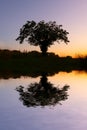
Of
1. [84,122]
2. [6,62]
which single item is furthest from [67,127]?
[6,62]

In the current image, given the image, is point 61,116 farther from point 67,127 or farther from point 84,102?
point 84,102

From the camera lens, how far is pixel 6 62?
4150 cm

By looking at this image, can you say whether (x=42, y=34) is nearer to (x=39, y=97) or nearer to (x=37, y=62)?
(x=37, y=62)

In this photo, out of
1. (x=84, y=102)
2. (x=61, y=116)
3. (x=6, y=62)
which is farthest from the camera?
(x=6, y=62)

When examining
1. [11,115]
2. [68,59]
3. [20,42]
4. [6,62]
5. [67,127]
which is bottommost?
[67,127]

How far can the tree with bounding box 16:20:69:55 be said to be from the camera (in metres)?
51.8

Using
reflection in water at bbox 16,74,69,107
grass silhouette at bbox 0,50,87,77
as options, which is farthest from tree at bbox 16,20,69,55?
reflection in water at bbox 16,74,69,107

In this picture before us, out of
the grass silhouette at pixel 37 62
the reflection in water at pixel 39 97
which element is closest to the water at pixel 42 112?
the reflection in water at pixel 39 97

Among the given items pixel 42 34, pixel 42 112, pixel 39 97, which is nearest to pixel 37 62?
pixel 42 34

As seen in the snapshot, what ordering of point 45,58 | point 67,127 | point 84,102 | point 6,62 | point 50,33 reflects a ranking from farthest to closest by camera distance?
point 50,33, point 45,58, point 6,62, point 84,102, point 67,127

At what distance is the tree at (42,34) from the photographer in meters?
51.8

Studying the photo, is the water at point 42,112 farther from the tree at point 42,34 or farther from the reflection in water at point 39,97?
the tree at point 42,34

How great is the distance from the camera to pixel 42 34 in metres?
51.8

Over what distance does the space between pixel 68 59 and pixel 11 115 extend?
41136mm
